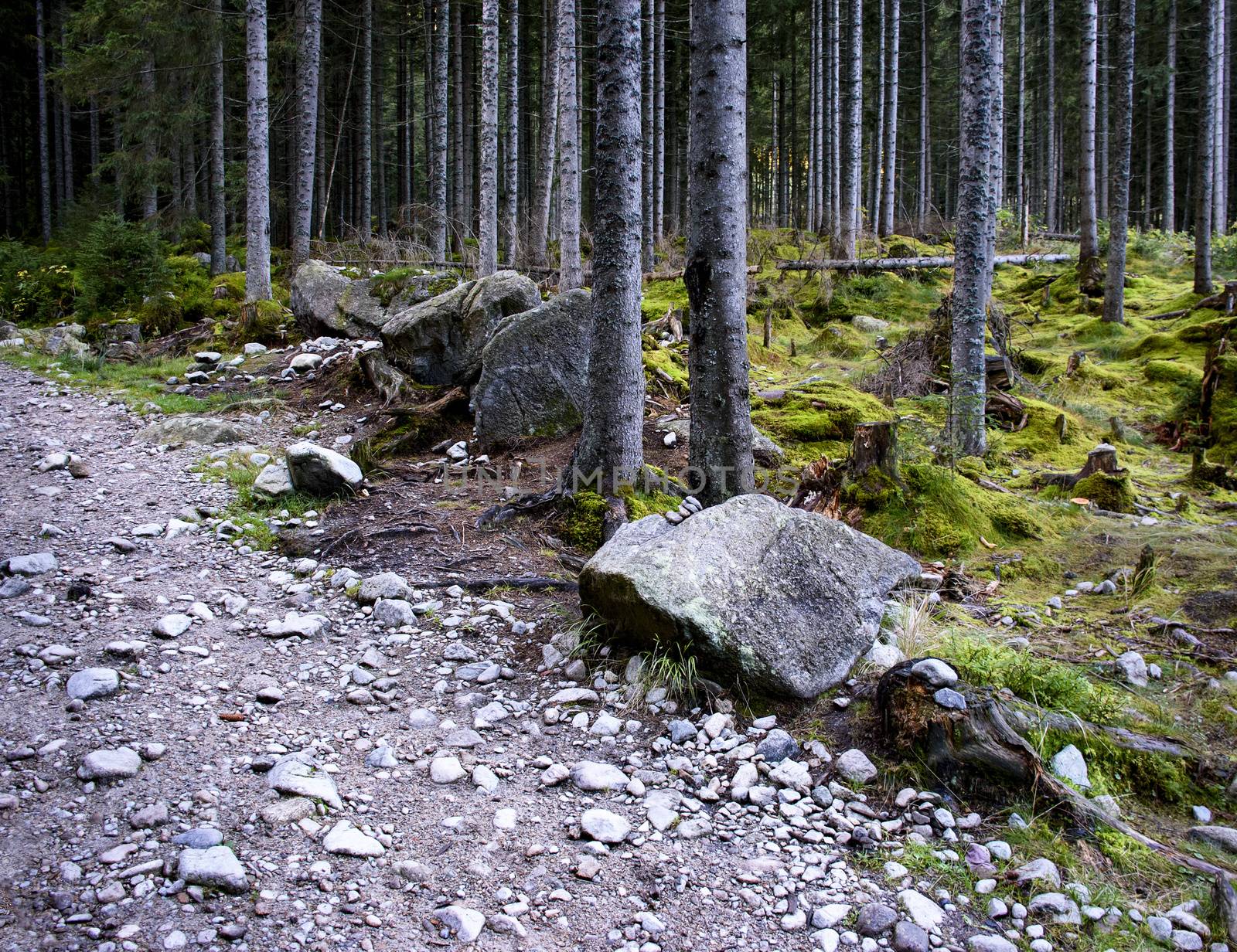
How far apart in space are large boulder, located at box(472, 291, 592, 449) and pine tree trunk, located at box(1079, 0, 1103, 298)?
43.2ft

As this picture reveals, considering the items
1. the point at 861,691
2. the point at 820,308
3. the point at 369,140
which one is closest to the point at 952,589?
the point at 861,691

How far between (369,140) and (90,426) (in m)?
17.7

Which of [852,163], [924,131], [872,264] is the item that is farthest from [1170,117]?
[872,264]

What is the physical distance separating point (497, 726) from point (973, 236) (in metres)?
7.12

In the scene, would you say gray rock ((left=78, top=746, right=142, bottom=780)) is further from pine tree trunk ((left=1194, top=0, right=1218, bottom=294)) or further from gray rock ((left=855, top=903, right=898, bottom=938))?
pine tree trunk ((left=1194, top=0, right=1218, bottom=294))

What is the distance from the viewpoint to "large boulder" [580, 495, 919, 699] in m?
3.37

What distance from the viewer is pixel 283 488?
20.0ft

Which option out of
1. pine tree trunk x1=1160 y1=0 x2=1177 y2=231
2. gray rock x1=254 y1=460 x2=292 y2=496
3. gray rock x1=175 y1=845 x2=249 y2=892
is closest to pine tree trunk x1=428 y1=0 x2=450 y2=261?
gray rock x1=254 y1=460 x2=292 y2=496

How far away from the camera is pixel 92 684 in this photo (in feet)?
11.0

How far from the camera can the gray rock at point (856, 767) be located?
9.56 feet

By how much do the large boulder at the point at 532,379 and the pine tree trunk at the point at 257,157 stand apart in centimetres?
859

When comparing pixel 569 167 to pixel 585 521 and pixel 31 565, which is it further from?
pixel 31 565

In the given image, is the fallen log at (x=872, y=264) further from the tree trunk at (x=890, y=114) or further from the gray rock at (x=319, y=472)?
the gray rock at (x=319, y=472)

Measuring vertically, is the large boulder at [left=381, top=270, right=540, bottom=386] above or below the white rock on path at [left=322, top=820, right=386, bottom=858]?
above
